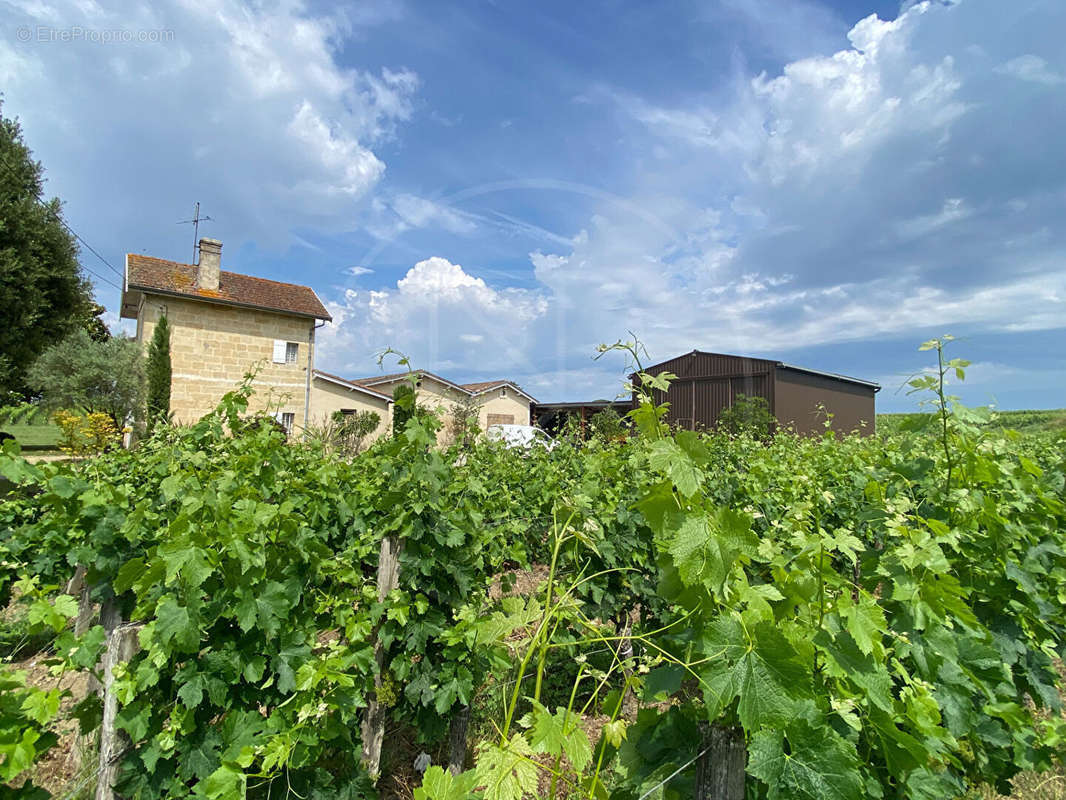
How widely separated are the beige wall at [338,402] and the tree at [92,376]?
5690mm

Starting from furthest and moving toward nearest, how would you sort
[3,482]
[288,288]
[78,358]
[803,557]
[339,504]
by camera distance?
[288,288] < [78,358] < [3,482] < [339,504] < [803,557]

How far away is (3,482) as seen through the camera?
35.4ft

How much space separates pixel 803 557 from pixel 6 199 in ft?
62.2

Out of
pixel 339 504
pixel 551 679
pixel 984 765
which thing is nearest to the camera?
pixel 984 765

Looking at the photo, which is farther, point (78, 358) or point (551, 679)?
point (78, 358)

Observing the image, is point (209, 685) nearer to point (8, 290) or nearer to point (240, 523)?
point (240, 523)

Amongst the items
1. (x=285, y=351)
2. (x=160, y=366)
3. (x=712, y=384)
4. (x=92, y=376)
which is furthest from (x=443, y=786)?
(x=712, y=384)

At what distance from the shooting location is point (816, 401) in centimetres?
2533

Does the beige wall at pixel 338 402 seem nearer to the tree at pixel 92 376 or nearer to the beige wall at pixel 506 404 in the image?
the tree at pixel 92 376

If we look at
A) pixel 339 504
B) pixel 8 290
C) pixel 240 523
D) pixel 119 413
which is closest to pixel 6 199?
pixel 8 290

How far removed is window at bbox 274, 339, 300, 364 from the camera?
67.3 feet

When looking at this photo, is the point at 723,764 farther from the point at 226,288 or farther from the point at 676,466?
the point at 226,288

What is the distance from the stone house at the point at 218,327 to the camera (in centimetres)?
1855

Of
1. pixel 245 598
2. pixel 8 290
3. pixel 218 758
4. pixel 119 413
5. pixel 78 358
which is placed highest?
pixel 8 290
